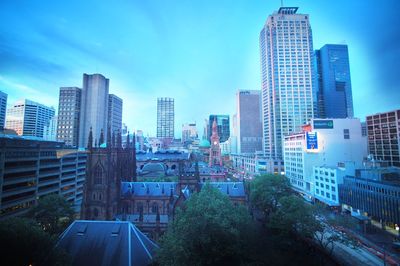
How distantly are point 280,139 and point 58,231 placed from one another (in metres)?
118

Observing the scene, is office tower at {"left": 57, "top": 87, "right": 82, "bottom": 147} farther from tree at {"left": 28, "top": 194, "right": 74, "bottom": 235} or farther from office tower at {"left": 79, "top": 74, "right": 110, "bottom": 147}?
tree at {"left": 28, "top": 194, "right": 74, "bottom": 235}

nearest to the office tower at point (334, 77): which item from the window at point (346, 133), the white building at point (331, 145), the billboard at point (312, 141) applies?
the white building at point (331, 145)

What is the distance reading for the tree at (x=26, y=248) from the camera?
19156 mm

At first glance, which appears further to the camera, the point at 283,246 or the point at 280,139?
the point at 280,139

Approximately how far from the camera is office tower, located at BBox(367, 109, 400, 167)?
93688mm

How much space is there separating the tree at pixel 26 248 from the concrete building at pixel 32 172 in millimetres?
40477

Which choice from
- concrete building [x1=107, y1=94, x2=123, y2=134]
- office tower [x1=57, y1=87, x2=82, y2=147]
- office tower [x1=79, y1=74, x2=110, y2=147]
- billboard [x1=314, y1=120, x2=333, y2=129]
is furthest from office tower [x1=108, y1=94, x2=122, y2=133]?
billboard [x1=314, y1=120, x2=333, y2=129]

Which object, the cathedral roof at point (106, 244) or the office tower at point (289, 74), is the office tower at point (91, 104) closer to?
the office tower at point (289, 74)

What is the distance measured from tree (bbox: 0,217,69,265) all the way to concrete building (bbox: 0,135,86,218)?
→ 40477mm

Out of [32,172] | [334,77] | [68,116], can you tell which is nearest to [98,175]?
[32,172]

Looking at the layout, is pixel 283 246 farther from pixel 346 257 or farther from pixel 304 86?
pixel 304 86

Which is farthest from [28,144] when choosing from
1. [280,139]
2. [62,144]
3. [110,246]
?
[280,139]

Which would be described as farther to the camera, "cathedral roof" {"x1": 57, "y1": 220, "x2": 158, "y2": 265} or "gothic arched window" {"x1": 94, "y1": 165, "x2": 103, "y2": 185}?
"gothic arched window" {"x1": 94, "y1": 165, "x2": 103, "y2": 185}

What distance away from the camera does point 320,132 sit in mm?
82000
